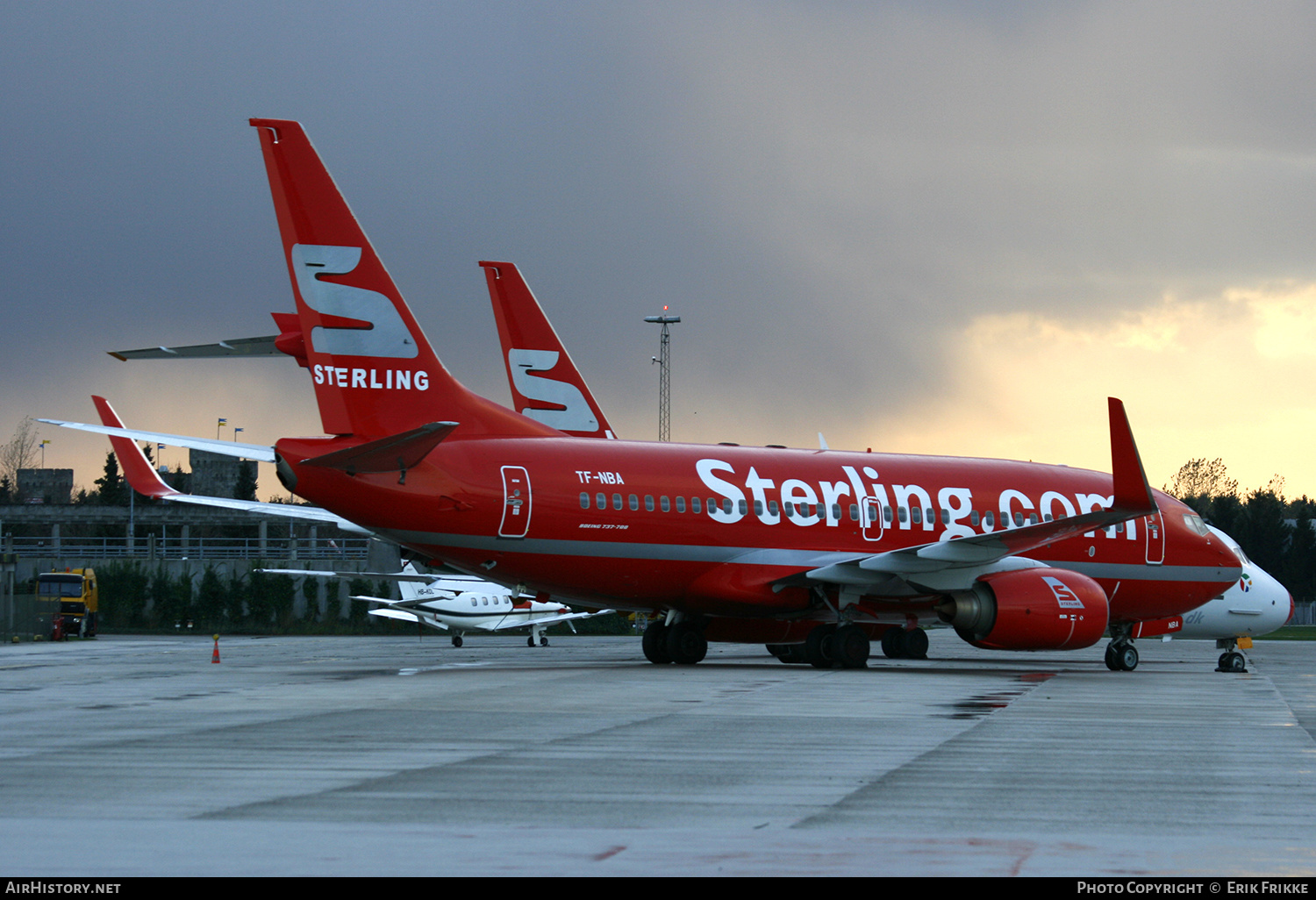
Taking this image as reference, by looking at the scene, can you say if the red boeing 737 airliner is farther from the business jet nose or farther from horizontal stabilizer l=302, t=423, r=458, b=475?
the business jet nose

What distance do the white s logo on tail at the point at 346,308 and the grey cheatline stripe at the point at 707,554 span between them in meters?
2.97

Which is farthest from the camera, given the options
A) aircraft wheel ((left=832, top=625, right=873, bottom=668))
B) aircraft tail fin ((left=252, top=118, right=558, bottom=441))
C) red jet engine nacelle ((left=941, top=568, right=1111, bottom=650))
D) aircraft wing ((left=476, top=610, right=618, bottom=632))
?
aircraft wing ((left=476, top=610, right=618, bottom=632))

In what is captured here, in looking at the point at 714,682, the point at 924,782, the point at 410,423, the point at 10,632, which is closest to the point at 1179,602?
the point at 714,682

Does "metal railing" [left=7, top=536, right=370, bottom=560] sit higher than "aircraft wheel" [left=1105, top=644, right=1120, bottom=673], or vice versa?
"metal railing" [left=7, top=536, right=370, bottom=560]

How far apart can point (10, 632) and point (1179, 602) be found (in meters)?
38.0

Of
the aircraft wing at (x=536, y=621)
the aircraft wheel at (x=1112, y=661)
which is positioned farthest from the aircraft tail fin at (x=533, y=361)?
the aircraft wheel at (x=1112, y=661)

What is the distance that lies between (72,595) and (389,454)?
1681 inches

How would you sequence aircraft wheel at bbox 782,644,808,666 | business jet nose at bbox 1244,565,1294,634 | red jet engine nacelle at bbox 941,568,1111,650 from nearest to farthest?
red jet engine nacelle at bbox 941,568,1111,650 → aircraft wheel at bbox 782,644,808,666 → business jet nose at bbox 1244,565,1294,634

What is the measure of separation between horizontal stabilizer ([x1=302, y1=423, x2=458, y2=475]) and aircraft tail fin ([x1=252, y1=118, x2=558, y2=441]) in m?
0.80

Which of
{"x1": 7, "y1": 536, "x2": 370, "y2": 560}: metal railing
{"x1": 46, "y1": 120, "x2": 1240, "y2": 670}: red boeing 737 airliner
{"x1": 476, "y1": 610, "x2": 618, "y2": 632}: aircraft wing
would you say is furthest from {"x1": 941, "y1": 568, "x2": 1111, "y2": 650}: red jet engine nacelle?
{"x1": 7, "y1": 536, "x2": 370, "y2": 560}: metal railing

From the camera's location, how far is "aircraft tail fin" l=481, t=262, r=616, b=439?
3281 cm

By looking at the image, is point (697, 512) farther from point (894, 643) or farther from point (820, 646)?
point (894, 643)

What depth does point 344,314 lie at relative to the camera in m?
21.8
